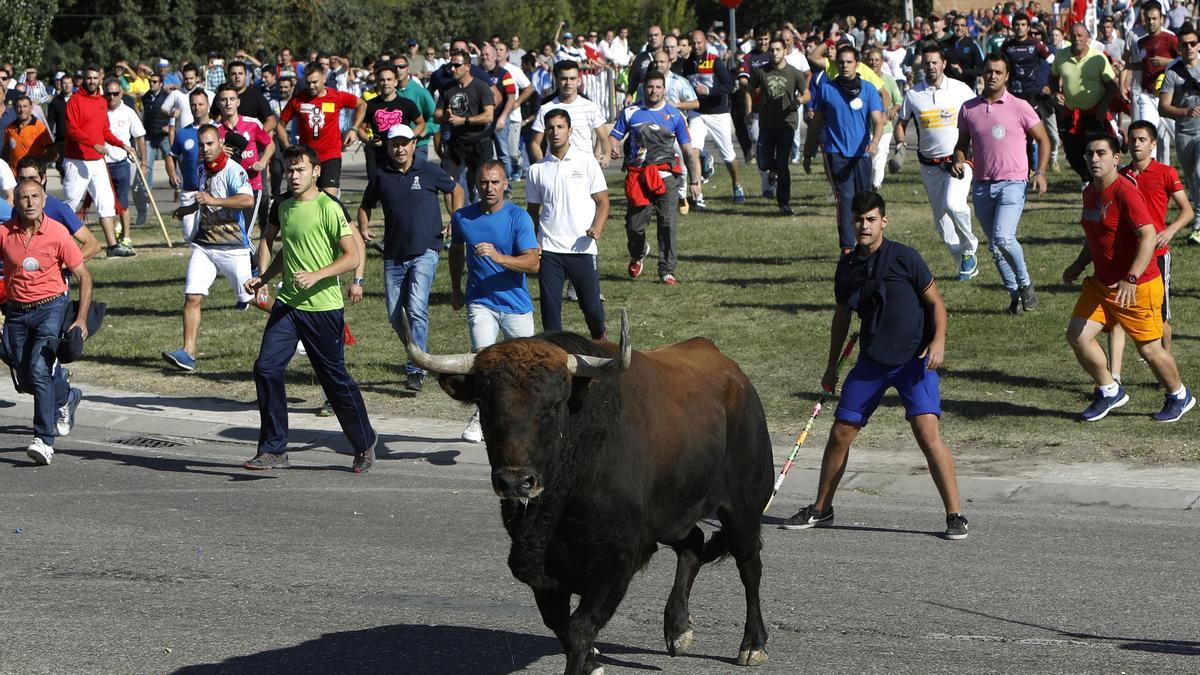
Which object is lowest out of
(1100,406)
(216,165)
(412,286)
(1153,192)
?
(1100,406)

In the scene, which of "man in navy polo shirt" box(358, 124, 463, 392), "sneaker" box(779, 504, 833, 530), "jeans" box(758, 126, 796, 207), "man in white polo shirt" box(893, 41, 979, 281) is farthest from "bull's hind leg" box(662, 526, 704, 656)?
"jeans" box(758, 126, 796, 207)

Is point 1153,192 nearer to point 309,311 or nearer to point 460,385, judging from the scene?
point 309,311

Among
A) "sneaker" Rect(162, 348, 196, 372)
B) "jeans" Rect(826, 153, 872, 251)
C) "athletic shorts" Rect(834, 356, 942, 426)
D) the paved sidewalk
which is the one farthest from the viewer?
"jeans" Rect(826, 153, 872, 251)

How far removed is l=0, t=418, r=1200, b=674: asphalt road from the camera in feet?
23.4

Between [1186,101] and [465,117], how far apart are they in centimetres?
809

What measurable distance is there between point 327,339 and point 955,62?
14.7 meters

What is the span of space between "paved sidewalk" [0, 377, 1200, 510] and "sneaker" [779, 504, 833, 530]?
83 centimetres

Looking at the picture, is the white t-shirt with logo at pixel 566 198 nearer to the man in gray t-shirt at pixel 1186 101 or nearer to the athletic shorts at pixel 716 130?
the man in gray t-shirt at pixel 1186 101

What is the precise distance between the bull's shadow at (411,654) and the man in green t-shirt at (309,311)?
3.76 meters

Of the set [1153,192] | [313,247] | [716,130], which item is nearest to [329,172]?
[716,130]

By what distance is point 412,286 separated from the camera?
42.3ft

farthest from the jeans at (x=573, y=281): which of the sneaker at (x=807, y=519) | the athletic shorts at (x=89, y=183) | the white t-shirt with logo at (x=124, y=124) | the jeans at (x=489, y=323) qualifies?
the white t-shirt with logo at (x=124, y=124)

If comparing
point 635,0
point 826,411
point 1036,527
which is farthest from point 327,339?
point 635,0

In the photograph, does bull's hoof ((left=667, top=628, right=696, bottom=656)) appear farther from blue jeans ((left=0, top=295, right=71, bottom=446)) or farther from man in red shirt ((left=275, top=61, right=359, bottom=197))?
man in red shirt ((left=275, top=61, right=359, bottom=197))
